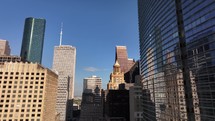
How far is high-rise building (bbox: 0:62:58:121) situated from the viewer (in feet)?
407

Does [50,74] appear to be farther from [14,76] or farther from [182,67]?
[182,67]

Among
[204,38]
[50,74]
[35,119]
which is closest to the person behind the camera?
[204,38]

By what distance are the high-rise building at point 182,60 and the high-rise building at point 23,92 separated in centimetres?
→ 7491

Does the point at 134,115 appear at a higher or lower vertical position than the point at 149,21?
lower

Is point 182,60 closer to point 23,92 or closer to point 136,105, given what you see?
point 136,105

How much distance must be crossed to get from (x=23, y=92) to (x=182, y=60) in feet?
352

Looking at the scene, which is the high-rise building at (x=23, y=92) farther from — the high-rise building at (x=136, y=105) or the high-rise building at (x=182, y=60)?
the high-rise building at (x=182, y=60)

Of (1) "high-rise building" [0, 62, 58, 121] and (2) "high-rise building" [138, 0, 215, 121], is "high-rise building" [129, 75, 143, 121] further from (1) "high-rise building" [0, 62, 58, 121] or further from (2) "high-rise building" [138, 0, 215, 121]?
(1) "high-rise building" [0, 62, 58, 121]

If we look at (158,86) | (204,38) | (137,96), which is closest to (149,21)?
(158,86)

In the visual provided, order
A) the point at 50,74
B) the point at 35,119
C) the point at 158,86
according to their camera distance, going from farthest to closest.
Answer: the point at 50,74, the point at 35,119, the point at 158,86

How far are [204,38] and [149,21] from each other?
48851mm

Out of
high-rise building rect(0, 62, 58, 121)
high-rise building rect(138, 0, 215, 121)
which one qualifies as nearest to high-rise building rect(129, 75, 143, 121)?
high-rise building rect(138, 0, 215, 121)

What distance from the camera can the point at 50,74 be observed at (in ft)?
465

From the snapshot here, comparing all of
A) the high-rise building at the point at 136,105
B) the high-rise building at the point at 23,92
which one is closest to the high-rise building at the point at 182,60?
the high-rise building at the point at 136,105
